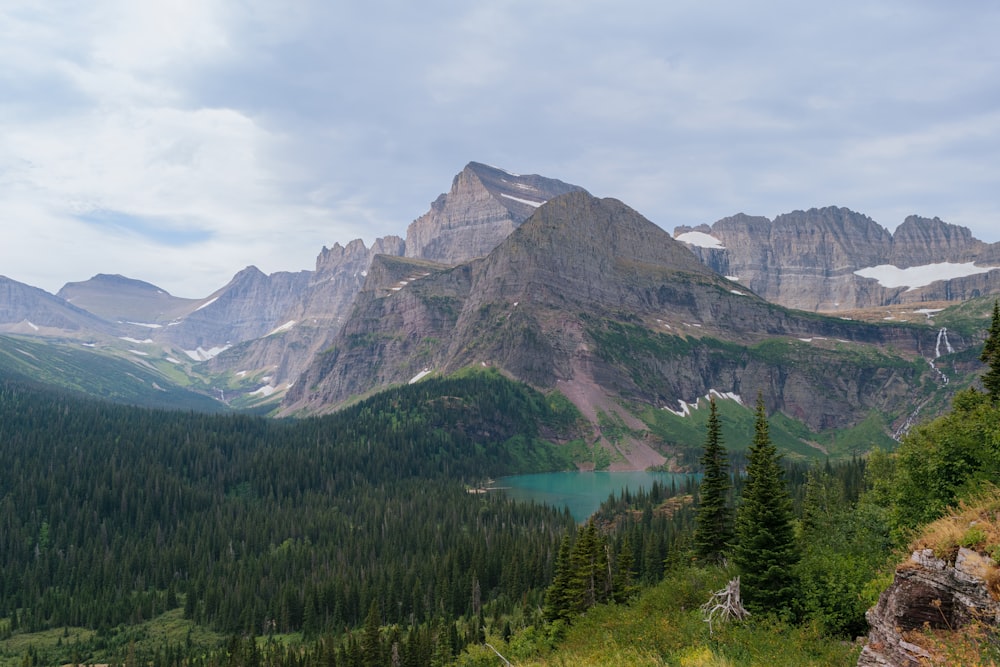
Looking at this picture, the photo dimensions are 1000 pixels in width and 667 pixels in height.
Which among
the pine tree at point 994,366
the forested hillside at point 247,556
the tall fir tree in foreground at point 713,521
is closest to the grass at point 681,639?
the tall fir tree in foreground at point 713,521

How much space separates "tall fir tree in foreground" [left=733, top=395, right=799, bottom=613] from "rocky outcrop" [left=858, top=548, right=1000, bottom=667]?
1546cm

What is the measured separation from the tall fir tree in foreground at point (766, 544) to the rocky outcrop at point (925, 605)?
15.5 m

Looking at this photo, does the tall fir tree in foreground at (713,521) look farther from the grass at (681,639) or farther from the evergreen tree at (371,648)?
the evergreen tree at (371,648)

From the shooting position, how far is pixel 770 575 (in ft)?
120

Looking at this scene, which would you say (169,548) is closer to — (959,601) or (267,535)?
(267,535)

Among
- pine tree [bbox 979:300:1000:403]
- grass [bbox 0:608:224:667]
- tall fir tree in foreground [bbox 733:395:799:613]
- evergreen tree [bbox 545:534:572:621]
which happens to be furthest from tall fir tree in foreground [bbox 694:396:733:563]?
grass [bbox 0:608:224:667]

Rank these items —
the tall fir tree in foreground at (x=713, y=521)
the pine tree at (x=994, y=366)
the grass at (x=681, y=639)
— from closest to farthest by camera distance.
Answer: the grass at (x=681, y=639) → the pine tree at (x=994, y=366) → the tall fir tree in foreground at (x=713, y=521)

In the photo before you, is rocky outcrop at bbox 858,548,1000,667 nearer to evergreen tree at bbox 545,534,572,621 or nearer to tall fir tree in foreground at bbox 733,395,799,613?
tall fir tree in foreground at bbox 733,395,799,613

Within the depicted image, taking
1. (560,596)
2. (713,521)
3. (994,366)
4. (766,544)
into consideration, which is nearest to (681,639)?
(766,544)

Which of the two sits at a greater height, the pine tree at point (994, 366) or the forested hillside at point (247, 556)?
the pine tree at point (994, 366)

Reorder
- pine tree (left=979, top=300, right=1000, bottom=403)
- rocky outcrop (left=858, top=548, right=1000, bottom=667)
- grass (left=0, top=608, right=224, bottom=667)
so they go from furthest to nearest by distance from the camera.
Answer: grass (left=0, top=608, right=224, bottom=667), pine tree (left=979, top=300, right=1000, bottom=403), rocky outcrop (left=858, top=548, right=1000, bottom=667)

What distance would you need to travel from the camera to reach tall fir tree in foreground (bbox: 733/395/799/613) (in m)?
36.2

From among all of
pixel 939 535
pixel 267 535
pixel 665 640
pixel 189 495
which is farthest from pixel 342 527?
pixel 939 535

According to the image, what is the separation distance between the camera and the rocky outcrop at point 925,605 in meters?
18.5
